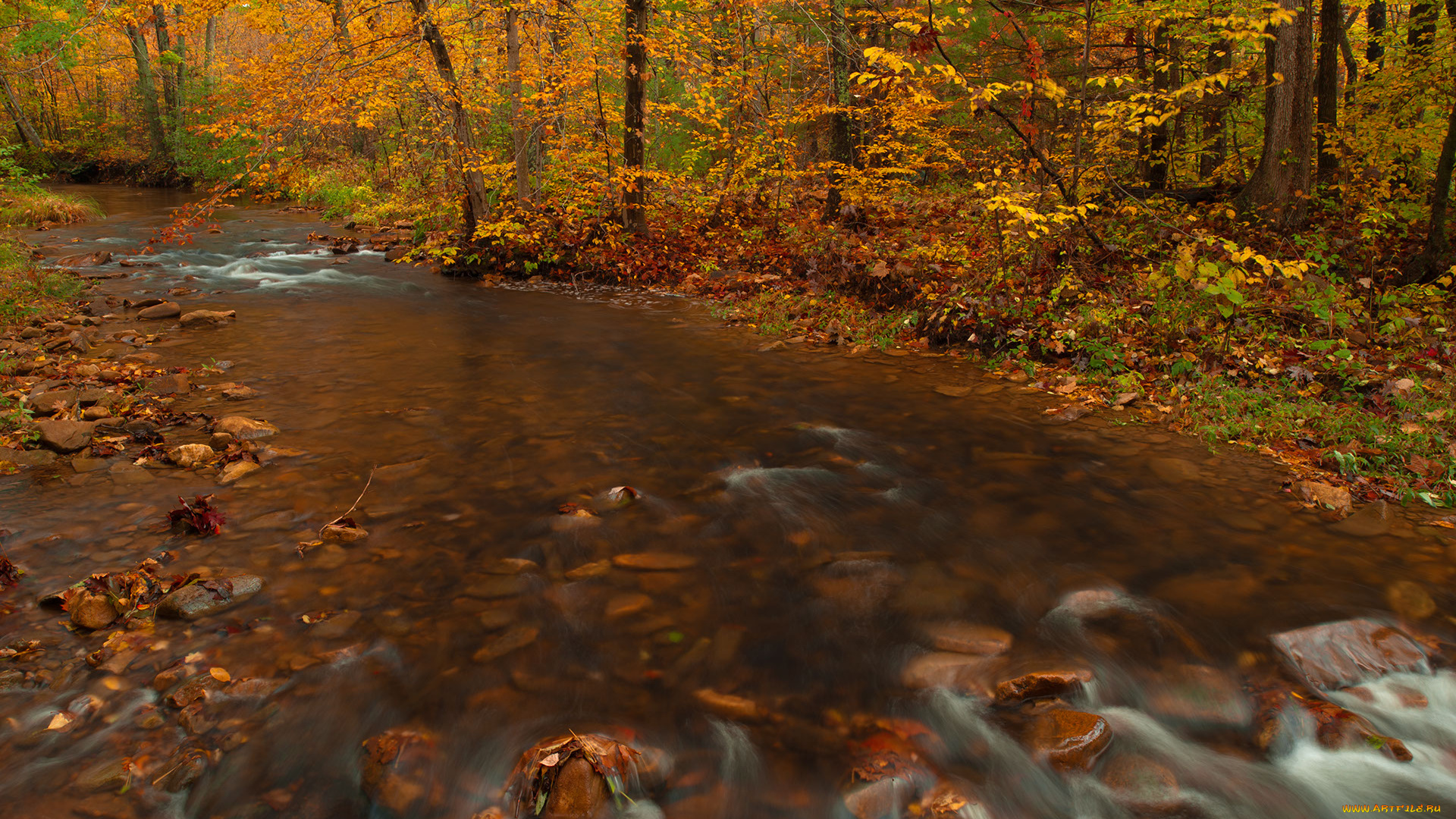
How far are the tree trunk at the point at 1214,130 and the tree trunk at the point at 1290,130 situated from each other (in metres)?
1.47

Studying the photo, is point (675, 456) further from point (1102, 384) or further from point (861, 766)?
point (1102, 384)

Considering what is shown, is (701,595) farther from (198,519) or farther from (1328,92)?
(1328,92)

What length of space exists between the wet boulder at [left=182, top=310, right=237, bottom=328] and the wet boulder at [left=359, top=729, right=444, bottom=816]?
29.2 feet

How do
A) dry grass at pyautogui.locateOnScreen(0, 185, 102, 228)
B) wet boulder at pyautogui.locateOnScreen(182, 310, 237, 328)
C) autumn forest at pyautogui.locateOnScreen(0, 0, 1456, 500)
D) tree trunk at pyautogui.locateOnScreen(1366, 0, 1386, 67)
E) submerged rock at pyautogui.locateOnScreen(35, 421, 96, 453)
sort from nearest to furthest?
submerged rock at pyautogui.locateOnScreen(35, 421, 96, 453), autumn forest at pyautogui.locateOnScreen(0, 0, 1456, 500), wet boulder at pyautogui.locateOnScreen(182, 310, 237, 328), tree trunk at pyautogui.locateOnScreen(1366, 0, 1386, 67), dry grass at pyautogui.locateOnScreen(0, 185, 102, 228)

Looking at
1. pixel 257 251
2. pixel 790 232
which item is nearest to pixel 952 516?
pixel 790 232

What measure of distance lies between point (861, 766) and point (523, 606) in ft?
6.27

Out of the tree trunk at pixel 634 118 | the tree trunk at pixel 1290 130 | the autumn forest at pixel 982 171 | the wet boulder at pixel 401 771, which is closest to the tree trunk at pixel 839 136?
the autumn forest at pixel 982 171

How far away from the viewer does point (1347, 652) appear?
3.46m

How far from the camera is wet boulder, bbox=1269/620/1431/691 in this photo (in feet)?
11.0

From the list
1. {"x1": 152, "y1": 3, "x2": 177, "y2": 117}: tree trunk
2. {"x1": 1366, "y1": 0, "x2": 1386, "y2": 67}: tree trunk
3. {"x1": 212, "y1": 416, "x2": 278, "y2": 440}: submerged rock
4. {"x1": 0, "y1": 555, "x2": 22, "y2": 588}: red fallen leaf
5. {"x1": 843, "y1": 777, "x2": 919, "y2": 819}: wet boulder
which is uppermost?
{"x1": 152, "y1": 3, "x2": 177, "y2": 117}: tree trunk

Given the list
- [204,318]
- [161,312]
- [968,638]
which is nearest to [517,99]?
[204,318]

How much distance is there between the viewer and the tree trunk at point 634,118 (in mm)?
12047

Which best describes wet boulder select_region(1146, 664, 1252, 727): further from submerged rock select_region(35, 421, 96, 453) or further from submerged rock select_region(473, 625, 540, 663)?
submerged rock select_region(35, 421, 96, 453)

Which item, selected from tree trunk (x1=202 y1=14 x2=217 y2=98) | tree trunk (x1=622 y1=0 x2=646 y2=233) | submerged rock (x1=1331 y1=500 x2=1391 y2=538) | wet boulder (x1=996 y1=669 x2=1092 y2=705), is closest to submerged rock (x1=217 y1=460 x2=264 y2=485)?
wet boulder (x1=996 y1=669 x2=1092 y2=705)
